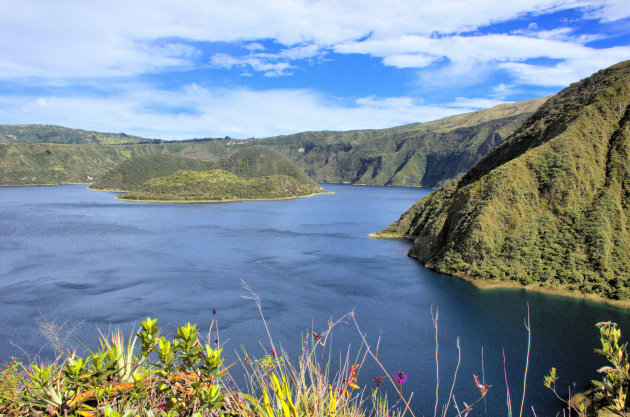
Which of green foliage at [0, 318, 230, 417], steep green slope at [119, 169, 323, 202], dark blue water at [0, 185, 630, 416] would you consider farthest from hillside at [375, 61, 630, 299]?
steep green slope at [119, 169, 323, 202]

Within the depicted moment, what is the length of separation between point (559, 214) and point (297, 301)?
33.7 m

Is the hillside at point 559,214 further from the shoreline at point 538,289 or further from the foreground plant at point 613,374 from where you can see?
the foreground plant at point 613,374

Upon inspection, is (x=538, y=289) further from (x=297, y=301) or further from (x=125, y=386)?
(x=125, y=386)

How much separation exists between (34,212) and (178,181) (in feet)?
188

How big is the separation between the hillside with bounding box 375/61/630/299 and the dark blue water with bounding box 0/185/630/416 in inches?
141

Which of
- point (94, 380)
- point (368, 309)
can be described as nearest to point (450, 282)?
point (368, 309)

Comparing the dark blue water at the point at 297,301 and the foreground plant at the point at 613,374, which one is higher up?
the foreground plant at the point at 613,374

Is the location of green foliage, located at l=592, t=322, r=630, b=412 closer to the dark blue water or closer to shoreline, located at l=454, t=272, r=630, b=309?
the dark blue water

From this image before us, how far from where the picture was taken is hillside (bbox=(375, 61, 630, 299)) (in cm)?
4359

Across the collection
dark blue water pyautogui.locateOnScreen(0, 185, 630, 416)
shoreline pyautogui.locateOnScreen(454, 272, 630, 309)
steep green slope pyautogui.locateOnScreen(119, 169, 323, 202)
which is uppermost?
steep green slope pyautogui.locateOnScreen(119, 169, 323, 202)

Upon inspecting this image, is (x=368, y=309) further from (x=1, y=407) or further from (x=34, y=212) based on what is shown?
(x=34, y=212)

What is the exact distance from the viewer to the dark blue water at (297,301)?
2827 cm

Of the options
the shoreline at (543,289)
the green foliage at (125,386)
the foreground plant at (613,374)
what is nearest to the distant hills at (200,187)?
the shoreline at (543,289)

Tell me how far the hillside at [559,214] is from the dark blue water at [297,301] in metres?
3.59
